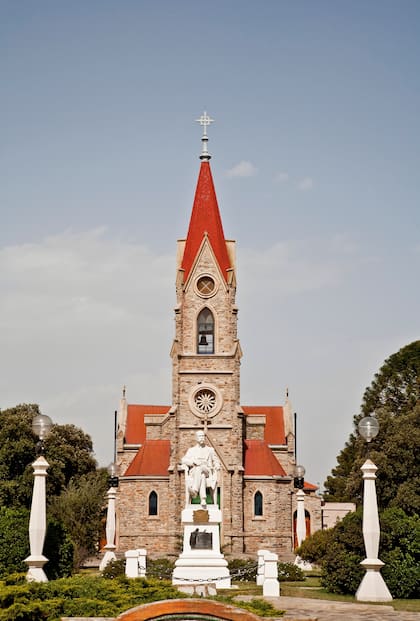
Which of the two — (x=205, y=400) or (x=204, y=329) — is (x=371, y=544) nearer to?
(x=205, y=400)

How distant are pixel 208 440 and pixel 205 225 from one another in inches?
519

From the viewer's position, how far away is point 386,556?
2259 centimetres

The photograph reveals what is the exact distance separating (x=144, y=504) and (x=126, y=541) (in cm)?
222

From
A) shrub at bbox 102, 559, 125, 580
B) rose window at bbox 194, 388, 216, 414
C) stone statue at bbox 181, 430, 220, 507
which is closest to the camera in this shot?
stone statue at bbox 181, 430, 220, 507

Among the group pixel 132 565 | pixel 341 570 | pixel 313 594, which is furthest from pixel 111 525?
pixel 341 570

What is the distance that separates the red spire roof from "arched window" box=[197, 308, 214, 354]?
2311 millimetres

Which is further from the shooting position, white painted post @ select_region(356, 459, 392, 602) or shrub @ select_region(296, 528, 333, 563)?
shrub @ select_region(296, 528, 333, 563)

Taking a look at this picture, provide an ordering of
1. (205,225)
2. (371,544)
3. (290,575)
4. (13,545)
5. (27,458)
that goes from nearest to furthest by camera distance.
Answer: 1. (371,544)
2. (13,545)
3. (290,575)
4. (205,225)
5. (27,458)

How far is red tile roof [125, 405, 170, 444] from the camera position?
2363 inches

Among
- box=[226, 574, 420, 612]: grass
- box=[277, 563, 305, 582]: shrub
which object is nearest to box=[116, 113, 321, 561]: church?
box=[277, 563, 305, 582]: shrub

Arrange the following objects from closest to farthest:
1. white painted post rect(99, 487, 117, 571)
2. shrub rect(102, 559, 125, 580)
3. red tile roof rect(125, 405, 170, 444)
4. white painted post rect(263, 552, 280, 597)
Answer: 1. white painted post rect(263, 552, 280, 597)
2. shrub rect(102, 559, 125, 580)
3. white painted post rect(99, 487, 117, 571)
4. red tile roof rect(125, 405, 170, 444)

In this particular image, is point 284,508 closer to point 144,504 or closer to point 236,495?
point 236,495

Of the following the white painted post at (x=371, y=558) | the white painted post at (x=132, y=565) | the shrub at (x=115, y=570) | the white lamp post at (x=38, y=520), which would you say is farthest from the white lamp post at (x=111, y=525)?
the white painted post at (x=371, y=558)

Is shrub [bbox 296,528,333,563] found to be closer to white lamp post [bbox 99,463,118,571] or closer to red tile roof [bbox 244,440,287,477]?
white lamp post [bbox 99,463,118,571]
